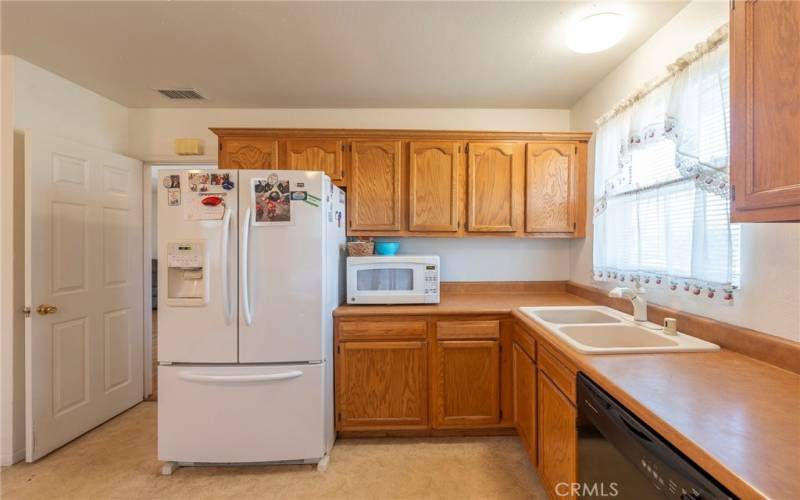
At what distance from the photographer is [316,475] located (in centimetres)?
184

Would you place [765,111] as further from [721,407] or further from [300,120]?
[300,120]

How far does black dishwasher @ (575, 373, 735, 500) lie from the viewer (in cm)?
73

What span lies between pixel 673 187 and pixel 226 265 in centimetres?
233

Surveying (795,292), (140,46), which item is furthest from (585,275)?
(140,46)

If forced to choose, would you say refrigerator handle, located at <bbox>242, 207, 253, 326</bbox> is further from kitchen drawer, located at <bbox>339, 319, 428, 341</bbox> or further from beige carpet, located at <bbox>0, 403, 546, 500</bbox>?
beige carpet, located at <bbox>0, 403, 546, 500</bbox>

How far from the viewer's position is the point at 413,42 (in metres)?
1.84

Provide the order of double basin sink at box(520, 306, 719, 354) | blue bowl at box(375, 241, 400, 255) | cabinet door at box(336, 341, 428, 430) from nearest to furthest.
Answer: double basin sink at box(520, 306, 719, 354), cabinet door at box(336, 341, 428, 430), blue bowl at box(375, 241, 400, 255)

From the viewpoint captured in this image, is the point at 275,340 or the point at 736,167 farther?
the point at 275,340

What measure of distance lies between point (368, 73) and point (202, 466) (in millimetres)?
2652

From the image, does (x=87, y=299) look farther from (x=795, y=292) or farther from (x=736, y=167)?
Result: (x=795, y=292)

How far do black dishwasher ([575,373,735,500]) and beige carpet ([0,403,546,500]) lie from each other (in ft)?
2.40

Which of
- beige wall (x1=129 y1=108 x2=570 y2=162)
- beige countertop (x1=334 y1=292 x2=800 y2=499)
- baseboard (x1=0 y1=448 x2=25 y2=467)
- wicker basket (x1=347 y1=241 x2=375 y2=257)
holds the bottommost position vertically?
baseboard (x1=0 y1=448 x2=25 y2=467)

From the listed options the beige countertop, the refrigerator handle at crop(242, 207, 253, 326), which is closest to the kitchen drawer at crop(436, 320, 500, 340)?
the beige countertop

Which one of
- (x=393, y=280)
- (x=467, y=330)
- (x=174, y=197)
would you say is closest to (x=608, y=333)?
(x=467, y=330)
